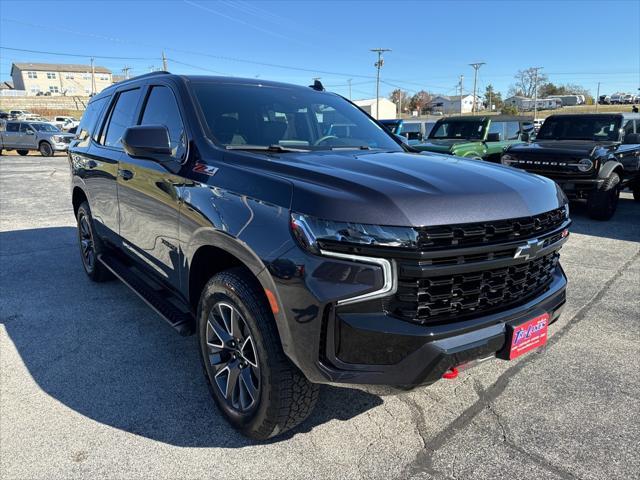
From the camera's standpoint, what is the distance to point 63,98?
79.2 m

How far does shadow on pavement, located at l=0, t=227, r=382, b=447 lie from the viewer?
2699 millimetres

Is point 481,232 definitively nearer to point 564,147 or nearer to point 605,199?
point 605,199

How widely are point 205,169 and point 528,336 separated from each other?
75.6 inches

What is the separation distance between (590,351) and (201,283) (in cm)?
289

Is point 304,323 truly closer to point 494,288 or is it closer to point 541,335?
point 494,288

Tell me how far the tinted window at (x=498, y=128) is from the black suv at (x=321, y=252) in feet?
30.7

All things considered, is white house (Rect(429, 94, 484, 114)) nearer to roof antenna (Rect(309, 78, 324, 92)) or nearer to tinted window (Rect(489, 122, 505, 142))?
tinted window (Rect(489, 122, 505, 142))

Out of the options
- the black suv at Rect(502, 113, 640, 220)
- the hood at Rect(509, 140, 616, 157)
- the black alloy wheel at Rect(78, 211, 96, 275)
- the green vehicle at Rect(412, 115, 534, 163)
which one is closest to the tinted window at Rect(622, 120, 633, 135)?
the black suv at Rect(502, 113, 640, 220)

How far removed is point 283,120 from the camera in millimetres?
3311

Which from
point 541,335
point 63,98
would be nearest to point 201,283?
point 541,335

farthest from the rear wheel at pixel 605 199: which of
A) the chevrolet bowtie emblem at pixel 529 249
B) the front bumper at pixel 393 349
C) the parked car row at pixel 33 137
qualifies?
the parked car row at pixel 33 137

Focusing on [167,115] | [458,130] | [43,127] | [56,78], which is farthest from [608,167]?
[56,78]

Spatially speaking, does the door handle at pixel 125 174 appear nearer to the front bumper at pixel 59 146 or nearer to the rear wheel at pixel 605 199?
the rear wheel at pixel 605 199

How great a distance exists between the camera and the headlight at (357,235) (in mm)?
1940
